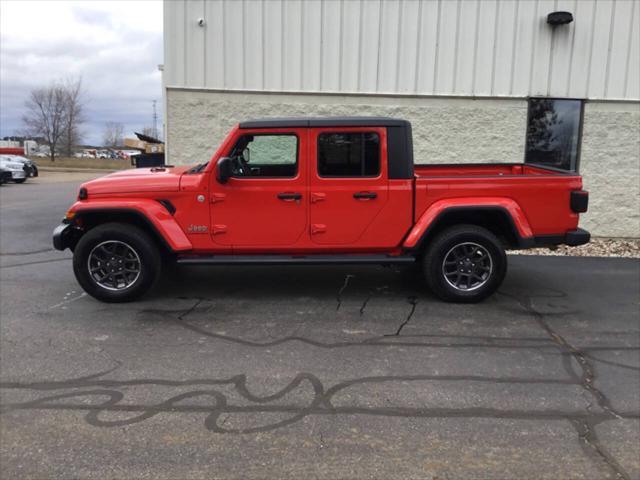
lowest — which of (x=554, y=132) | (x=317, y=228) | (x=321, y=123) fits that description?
(x=317, y=228)

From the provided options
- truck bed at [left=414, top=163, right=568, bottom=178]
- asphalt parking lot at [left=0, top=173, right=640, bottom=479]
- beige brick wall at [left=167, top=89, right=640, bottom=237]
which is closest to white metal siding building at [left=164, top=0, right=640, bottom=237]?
beige brick wall at [left=167, top=89, right=640, bottom=237]

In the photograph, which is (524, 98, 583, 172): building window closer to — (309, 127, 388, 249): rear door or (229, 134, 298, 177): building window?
(309, 127, 388, 249): rear door

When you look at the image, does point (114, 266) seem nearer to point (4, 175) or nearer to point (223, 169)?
point (223, 169)

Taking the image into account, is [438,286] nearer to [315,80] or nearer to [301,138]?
[301,138]

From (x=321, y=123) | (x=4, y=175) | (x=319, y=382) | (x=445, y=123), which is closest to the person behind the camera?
(x=319, y=382)

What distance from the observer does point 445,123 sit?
978 centimetres

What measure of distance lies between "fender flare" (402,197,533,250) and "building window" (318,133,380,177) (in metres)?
0.71

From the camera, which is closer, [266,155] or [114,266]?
[114,266]

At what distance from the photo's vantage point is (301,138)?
570 cm

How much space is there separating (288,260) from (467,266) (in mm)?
1906

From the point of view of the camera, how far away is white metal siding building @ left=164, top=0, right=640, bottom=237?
9477 mm

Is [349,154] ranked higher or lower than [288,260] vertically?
higher

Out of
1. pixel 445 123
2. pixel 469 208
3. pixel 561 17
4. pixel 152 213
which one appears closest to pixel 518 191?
pixel 469 208

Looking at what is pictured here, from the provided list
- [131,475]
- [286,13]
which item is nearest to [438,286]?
[131,475]
